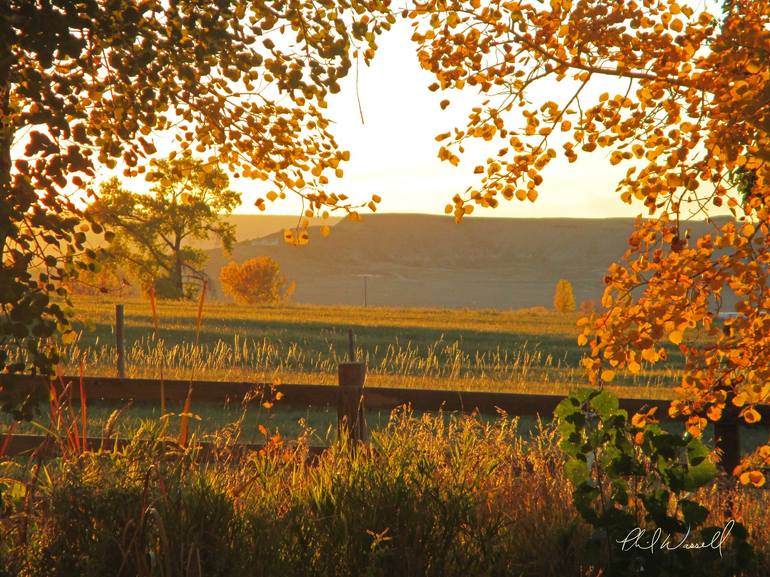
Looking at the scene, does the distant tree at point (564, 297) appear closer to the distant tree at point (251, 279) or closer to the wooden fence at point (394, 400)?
the distant tree at point (251, 279)

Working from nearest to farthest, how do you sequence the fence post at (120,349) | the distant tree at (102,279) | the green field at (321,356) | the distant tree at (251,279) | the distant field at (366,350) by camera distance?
the distant tree at (102,279) < the green field at (321,356) < the fence post at (120,349) < the distant field at (366,350) < the distant tree at (251,279)

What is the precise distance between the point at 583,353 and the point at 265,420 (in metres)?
17.0

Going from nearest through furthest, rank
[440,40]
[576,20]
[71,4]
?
[71,4]
[576,20]
[440,40]

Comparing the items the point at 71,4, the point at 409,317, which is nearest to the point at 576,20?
the point at 71,4

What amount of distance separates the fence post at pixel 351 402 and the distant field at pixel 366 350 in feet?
7.75

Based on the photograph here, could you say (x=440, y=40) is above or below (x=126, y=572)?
above

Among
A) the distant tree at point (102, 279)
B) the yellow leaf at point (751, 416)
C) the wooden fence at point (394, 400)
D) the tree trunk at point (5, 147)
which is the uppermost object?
the tree trunk at point (5, 147)

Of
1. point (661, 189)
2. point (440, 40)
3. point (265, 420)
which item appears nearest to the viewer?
point (661, 189)

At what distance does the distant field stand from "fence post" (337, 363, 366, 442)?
2361mm

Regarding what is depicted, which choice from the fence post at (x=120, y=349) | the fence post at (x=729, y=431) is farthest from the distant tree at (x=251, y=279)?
the fence post at (x=729, y=431)

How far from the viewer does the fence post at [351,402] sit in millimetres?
6355

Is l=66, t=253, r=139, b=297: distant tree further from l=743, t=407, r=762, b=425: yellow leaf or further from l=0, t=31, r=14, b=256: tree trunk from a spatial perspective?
l=743, t=407, r=762, b=425: yellow leaf

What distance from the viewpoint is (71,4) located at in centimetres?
366

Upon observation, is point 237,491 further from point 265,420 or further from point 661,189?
point 265,420
